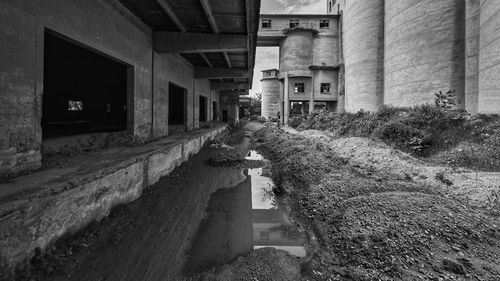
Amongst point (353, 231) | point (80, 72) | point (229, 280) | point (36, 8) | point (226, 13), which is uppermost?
point (226, 13)

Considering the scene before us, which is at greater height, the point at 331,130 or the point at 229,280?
the point at 331,130

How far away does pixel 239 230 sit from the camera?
4656mm

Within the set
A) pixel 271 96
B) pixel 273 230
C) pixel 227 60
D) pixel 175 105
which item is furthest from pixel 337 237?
pixel 271 96

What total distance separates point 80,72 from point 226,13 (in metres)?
8.66

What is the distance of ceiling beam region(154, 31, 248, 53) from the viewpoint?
8.83 metres

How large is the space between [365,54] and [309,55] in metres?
9.49

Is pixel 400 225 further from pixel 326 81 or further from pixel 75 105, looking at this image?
pixel 326 81

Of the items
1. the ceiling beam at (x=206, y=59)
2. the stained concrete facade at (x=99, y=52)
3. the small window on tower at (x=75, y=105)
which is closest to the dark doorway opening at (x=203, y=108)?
the ceiling beam at (x=206, y=59)

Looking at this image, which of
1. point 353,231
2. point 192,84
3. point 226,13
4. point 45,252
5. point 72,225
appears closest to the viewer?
point 45,252

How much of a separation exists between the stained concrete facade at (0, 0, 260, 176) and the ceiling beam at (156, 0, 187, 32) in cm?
4

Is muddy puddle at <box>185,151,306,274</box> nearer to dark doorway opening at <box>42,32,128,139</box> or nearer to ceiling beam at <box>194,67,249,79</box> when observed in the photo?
dark doorway opening at <box>42,32,128,139</box>

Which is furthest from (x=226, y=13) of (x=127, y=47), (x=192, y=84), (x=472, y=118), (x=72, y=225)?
(x=472, y=118)

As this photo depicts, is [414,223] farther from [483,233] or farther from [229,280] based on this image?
[229,280]

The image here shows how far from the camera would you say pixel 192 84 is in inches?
585
